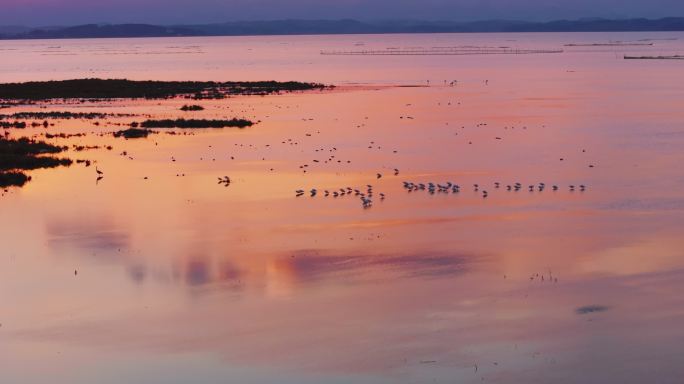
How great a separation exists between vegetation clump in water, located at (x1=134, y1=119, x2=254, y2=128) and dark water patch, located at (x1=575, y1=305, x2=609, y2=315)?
3286cm

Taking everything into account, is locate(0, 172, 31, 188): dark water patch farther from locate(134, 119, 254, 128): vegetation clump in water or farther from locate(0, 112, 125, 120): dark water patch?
locate(0, 112, 125, 120): dark water patch

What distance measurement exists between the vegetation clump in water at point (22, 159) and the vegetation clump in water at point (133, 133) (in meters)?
4.65

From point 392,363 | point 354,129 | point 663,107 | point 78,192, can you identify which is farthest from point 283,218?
point 663,107

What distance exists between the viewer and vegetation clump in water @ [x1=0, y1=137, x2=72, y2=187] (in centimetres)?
3175

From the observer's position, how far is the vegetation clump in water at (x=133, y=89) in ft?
233

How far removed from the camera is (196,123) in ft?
159

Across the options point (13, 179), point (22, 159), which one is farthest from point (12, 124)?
→ point (13, 179)

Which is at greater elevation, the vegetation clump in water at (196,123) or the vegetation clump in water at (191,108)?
the vegetation clump in water at (196,123)

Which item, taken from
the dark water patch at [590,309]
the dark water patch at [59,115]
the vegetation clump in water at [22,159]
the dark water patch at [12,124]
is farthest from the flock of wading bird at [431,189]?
the dark water patch at [59,115]

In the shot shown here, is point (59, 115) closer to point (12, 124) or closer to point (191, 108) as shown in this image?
point (12, 124)

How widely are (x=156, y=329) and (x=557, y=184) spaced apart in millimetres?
16513

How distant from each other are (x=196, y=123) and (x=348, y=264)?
30.2 meters

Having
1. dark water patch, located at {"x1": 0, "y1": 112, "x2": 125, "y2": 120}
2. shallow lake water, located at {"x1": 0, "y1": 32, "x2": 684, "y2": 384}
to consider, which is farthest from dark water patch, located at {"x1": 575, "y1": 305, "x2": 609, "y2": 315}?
dark water patch, located at {"x1": 0, "y1": 112, "x2": 125, "y2": 120}

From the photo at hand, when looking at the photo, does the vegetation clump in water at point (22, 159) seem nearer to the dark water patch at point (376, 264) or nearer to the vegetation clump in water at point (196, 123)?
the vegetation clump in water at point (196, 123)
